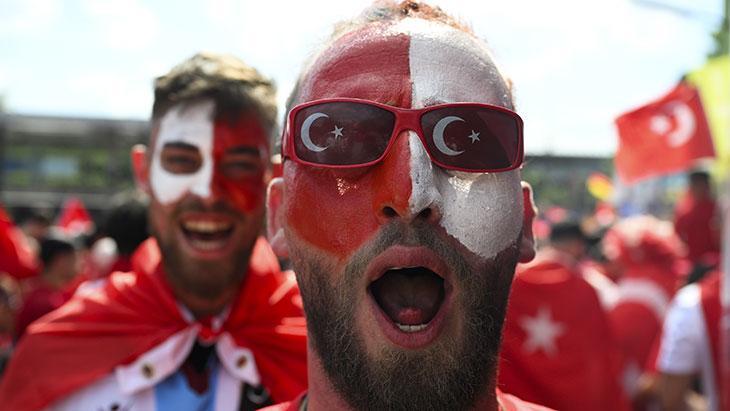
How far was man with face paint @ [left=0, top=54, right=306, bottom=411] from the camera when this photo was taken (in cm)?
247

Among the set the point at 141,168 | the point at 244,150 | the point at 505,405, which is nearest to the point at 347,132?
the point at 505,405

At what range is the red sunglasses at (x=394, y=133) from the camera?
145 cm

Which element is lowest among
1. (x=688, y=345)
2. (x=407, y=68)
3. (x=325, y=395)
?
(x=688, y=345)

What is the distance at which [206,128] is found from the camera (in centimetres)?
251

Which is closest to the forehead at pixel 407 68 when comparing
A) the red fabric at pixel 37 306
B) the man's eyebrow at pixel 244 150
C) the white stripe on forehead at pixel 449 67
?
the white stripe on forehead at pixel 449 67

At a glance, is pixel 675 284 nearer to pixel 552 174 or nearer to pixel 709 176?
pixel 709 176

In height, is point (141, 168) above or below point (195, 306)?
above

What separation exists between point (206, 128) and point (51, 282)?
12.5ft

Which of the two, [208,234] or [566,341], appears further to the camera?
[566,341]

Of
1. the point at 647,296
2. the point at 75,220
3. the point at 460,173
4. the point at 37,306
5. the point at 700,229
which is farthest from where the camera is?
the point at 75,220

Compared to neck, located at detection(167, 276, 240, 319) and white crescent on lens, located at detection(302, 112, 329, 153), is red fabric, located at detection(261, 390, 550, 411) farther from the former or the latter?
neck, located at detection(167, 276, 240, 319)

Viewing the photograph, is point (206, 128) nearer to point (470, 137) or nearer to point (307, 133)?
point (307, 133)

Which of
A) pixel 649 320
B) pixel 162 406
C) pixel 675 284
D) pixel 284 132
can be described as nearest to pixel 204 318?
pixel 162 406

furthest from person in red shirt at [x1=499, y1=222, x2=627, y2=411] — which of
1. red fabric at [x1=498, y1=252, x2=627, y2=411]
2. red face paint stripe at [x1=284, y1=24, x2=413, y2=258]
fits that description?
red face paint stripe at [x1=284, y1=24, x2=413, y2=258]
